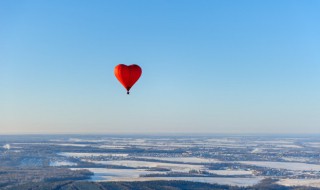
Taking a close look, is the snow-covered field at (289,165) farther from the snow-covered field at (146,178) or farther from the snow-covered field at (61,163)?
the snow-covered field at (61,163)

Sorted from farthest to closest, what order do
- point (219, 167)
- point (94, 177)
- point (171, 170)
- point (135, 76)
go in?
point (219, 167) < point (171, 170) < point (94, 177) < point (135, 76)

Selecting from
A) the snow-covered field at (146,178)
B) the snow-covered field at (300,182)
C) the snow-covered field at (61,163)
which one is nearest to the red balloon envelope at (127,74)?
the snow-covered field at (146,178)

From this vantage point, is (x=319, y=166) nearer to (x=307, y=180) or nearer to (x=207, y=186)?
(x=307, y=180)

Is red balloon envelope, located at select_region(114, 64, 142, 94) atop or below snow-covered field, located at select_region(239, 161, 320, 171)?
atop

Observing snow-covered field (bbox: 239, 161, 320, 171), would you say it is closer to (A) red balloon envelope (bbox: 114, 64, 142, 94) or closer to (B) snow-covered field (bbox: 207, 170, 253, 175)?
(B) snow-covered field (bbox: 207, 170, 253, 175)

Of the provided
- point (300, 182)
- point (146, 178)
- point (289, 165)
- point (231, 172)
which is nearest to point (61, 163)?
point (146, 178)

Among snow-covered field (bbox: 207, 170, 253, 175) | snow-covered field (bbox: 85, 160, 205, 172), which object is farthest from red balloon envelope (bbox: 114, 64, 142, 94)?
snow-covered field (bbox: 85, 160, 205, 172)

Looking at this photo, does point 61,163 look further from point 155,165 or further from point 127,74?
point 127,74

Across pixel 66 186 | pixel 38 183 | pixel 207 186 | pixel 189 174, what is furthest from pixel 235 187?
pixel 38 183
